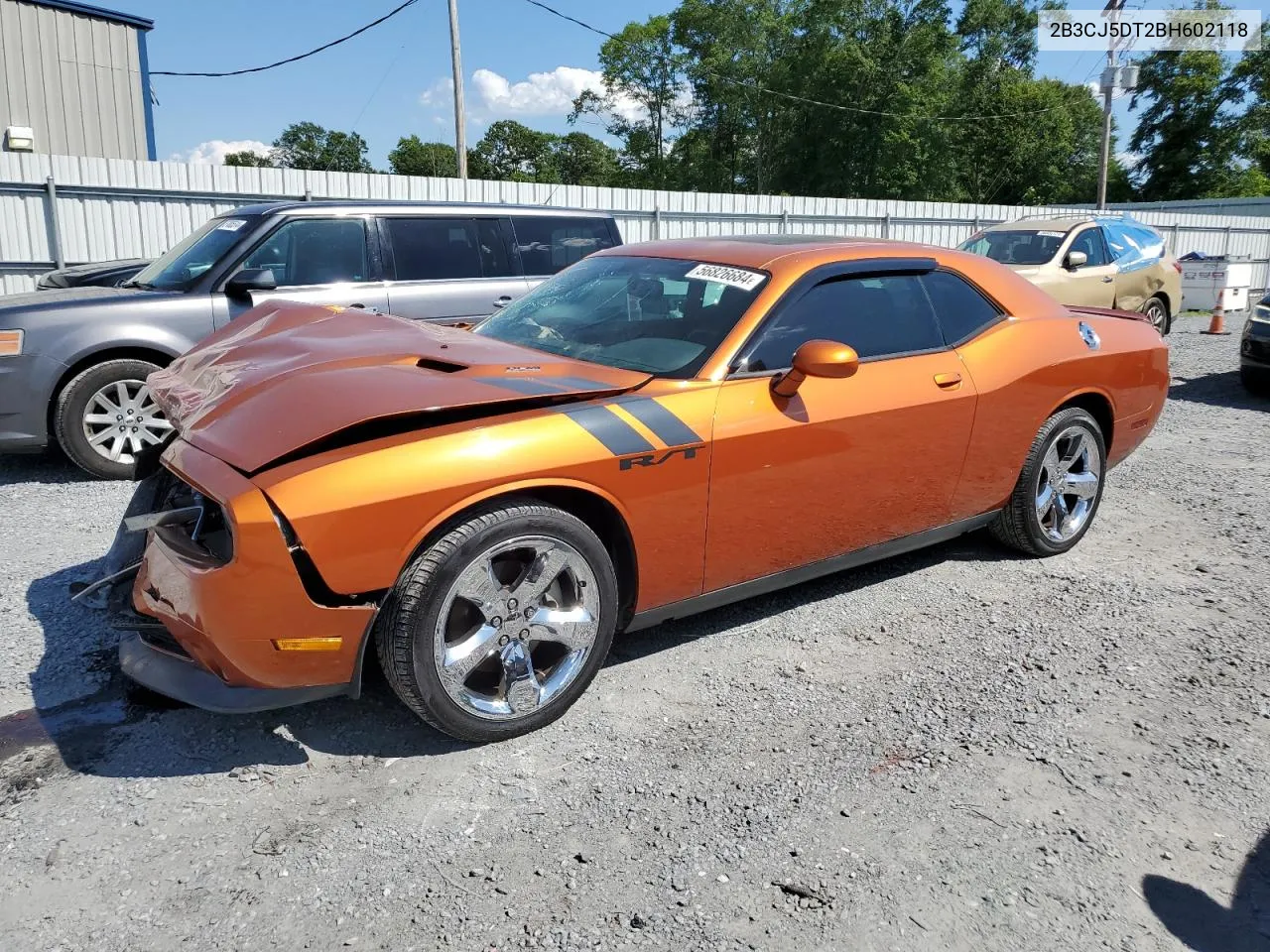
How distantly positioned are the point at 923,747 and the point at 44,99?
20.7 metres

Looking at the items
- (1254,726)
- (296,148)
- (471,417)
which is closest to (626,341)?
(471,417)

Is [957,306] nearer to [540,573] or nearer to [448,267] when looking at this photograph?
[540,573]

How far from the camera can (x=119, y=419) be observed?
604 centimetres

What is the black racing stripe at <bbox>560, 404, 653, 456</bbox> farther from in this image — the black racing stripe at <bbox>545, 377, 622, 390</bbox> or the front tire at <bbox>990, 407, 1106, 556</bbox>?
the front tire at <bbox>990, 407, 1106, 556</bbox>

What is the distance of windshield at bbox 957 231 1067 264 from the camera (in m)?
11.0

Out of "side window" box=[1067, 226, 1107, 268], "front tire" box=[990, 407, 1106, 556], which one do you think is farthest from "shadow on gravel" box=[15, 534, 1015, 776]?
"side window" box=[1067, 226, 1107, 268]

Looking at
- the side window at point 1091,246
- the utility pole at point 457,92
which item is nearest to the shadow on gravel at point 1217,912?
the side window at point 1091,246

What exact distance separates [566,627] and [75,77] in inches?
791

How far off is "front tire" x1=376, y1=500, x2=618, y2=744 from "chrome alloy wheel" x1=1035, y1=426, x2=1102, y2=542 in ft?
8.57

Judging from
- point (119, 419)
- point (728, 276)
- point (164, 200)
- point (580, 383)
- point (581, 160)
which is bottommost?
point (119, 419)

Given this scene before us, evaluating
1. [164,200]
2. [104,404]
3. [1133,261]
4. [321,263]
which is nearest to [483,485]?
[104,404]

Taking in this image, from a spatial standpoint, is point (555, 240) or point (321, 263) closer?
point (321, 263)

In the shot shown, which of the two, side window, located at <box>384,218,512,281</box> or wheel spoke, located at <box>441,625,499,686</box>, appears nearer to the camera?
wheel spoke, located at <box>441,625,499,686</box>

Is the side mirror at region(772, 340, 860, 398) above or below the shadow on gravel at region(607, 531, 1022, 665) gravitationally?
above
